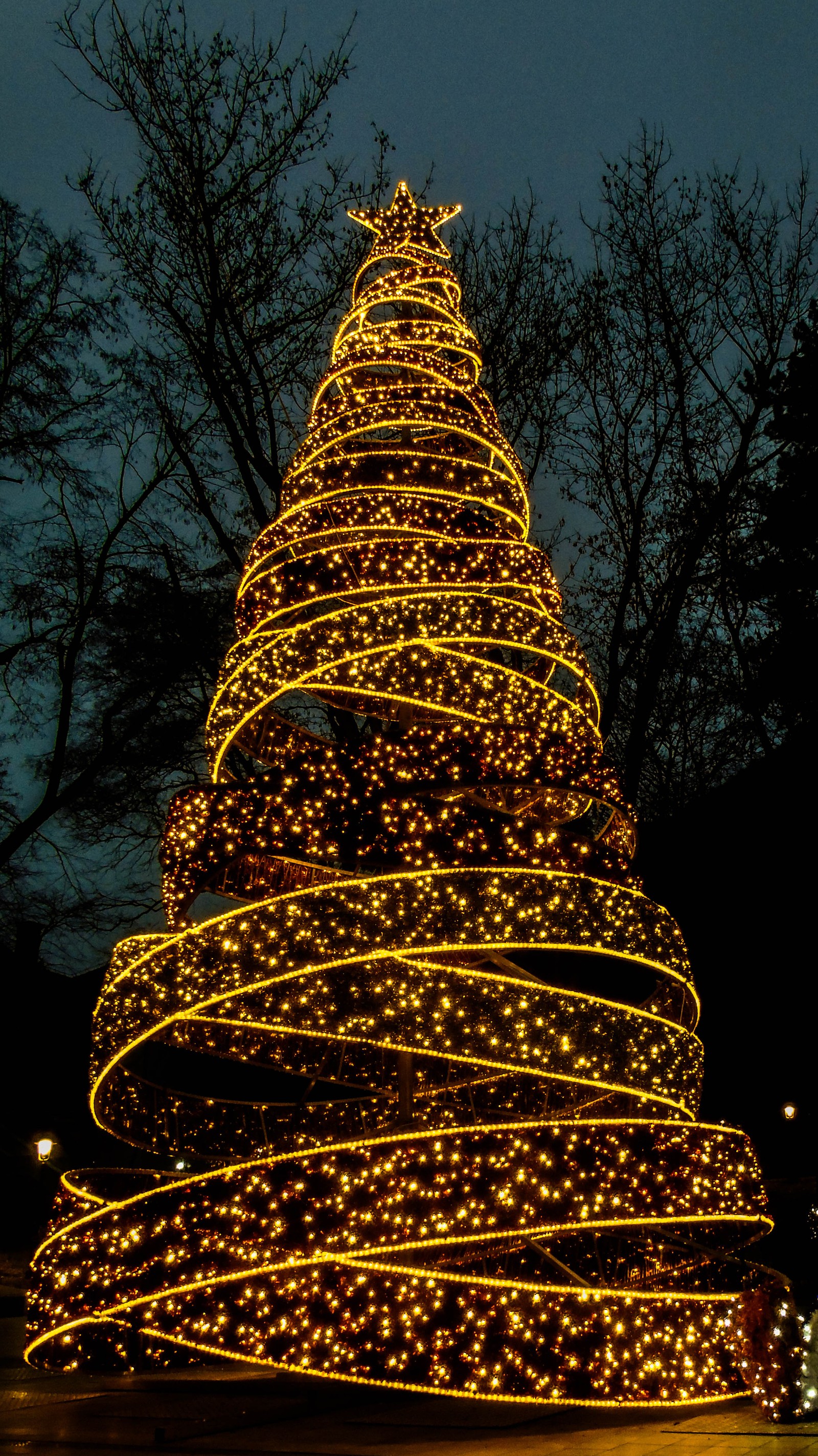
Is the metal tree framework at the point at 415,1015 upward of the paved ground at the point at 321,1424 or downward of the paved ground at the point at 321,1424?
upward

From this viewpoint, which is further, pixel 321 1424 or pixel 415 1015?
pixel 321 1424

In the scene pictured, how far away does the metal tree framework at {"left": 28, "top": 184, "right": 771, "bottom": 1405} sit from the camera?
3.67 metres

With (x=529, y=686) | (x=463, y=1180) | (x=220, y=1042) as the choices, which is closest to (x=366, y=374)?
(x=529, y=686)

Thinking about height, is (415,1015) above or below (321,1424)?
above

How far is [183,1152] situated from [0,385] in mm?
9135

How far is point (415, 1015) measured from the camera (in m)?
3.81

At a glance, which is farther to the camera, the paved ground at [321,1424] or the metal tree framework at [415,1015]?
the metal tree framework at [415,1015]

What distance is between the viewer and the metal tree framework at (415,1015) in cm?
367

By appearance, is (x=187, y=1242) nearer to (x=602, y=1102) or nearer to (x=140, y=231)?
(x=602, y=1102)

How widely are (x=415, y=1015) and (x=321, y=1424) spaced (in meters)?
1.83

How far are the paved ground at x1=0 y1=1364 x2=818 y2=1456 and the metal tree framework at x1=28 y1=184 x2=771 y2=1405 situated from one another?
213 millimetres

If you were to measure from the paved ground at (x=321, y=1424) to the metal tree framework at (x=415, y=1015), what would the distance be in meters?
0.21

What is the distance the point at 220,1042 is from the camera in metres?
5.41

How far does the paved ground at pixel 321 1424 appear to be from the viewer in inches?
140
